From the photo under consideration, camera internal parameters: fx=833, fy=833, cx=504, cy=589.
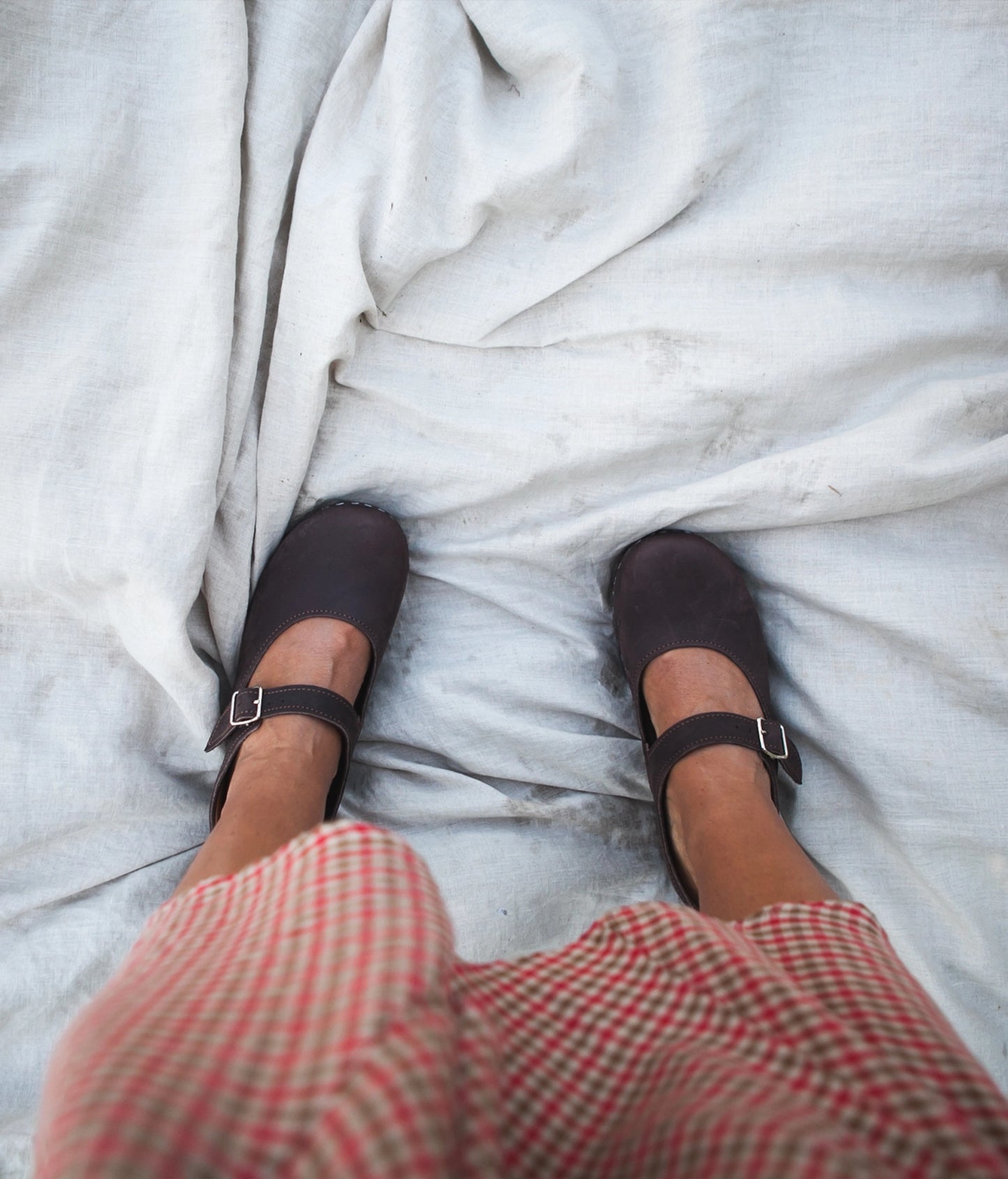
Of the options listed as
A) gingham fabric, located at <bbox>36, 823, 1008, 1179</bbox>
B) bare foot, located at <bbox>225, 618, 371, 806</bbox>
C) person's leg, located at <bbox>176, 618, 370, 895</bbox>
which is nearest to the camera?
gingham fabric, located at <bbox>36, 823, 1008, 1179</bbox>

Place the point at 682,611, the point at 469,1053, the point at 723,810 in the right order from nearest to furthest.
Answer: the point at 469,1053, the point at 723,810, the point at 682,611

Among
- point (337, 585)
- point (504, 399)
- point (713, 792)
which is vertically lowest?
point (713, 792)

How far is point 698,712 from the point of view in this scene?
0.83 meters

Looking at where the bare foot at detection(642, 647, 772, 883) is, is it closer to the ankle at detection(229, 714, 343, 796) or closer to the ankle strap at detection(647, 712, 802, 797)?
the ankle strap at detection(647, 712, 802, 797)

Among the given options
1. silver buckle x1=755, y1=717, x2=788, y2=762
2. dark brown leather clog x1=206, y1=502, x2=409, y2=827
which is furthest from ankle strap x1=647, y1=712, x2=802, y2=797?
dark brown leather clog x1=206, y1=502, x2=409, y2=827

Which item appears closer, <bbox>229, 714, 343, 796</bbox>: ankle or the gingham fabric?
the gingham fabric

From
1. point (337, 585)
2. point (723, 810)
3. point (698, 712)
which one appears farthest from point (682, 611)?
point (337, 585)

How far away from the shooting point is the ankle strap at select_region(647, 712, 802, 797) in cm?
81

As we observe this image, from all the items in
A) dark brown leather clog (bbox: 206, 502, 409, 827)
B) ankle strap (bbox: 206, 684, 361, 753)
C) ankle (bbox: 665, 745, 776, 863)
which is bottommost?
ankle (bbox: 665, 745, 776, 863)

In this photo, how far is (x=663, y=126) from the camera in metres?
0.78

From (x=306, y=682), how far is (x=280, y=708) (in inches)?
1.6

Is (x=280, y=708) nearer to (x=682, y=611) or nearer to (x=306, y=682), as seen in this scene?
(x=306, y=682)

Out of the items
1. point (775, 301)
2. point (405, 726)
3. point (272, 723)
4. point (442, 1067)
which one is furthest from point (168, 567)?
point (775, 301)

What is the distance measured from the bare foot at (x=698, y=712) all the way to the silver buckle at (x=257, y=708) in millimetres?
388
